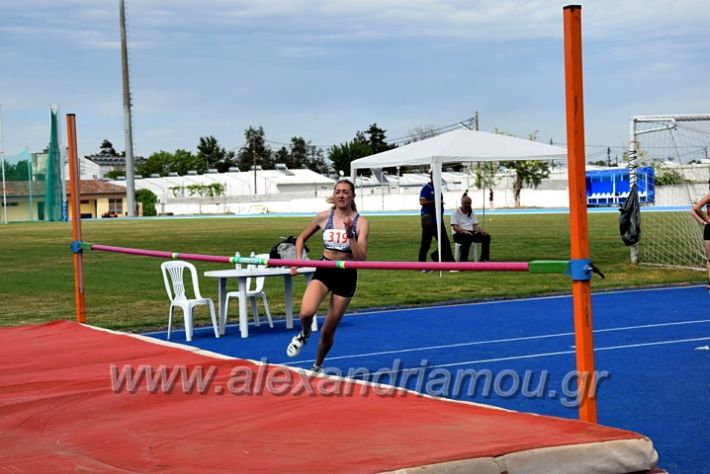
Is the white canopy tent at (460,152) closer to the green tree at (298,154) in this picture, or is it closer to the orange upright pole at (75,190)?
the orange upright pole at (75,190)

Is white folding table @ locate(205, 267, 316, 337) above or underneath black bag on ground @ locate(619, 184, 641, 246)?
underneath

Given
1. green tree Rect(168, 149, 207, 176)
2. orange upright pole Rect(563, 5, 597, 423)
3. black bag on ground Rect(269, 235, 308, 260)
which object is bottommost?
black bag on ground Rect(269, 235, 308, 260)

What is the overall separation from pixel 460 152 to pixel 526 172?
52377 mm

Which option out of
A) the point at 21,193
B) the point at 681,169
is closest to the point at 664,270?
the point at 681,169

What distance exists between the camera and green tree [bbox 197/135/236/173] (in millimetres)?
155000

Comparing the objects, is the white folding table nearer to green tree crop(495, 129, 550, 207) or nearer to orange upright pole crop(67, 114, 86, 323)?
orange upright pole crop(67, 114, 86, 323)

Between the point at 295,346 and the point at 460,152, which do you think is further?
the point at 460,152

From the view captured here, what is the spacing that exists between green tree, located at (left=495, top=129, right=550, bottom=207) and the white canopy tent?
1862 inches

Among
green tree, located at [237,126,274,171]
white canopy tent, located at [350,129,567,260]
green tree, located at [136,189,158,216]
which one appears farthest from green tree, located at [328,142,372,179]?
white canopy tent, located at [350,129,567,260]

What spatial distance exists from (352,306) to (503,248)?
11.3 meters

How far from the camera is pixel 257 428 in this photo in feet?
19.9

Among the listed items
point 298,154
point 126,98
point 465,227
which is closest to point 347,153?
point 298,154

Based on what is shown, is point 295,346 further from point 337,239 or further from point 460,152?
point 460,152

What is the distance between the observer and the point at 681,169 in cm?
2136
